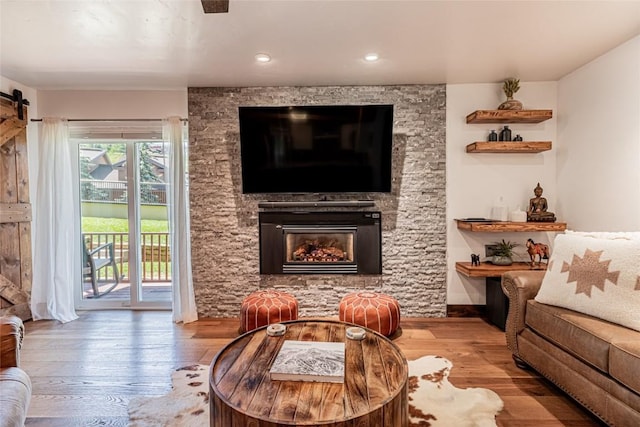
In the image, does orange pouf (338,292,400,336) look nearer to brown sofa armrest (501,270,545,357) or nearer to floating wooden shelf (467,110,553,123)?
brown sofa armrest (501,270,545,357)

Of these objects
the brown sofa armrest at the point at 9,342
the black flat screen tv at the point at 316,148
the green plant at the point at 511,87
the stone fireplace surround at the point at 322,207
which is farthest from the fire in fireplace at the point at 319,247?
the brown sofa armrest at the point at 9,342

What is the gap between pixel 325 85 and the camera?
11.7 ft

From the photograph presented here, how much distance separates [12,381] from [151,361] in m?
1.26

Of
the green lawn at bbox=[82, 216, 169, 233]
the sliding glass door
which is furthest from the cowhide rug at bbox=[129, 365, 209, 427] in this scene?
the green lawn at bbox=[82, 216, 169, 233]

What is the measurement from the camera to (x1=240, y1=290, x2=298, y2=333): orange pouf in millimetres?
2951

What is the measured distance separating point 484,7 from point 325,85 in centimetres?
170

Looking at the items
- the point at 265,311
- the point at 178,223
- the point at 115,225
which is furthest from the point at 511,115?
the point at 115,225

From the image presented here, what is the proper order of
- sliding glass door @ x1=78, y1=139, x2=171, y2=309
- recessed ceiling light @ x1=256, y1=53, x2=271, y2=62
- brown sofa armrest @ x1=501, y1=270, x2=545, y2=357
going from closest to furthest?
1. brown sofa armrest @ x1=501, y1=270, x2=545, y2=357
2. recessed ceiling light @ x1=256, y1=53, x2=271, y2=62
3. sliding glass door @ x1=78, y1=139, x2=171, y2=309

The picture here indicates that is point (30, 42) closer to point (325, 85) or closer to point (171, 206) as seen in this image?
point (171, 206)

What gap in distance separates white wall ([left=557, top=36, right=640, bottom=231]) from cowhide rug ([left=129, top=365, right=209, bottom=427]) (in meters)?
3.36

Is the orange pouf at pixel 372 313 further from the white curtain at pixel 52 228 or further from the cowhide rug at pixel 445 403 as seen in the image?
the white curtain at pixel 52 228

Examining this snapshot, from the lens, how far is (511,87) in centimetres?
337

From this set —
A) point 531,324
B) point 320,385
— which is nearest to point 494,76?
point 531,324

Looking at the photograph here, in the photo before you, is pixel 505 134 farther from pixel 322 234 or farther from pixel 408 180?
pixel 322 234
